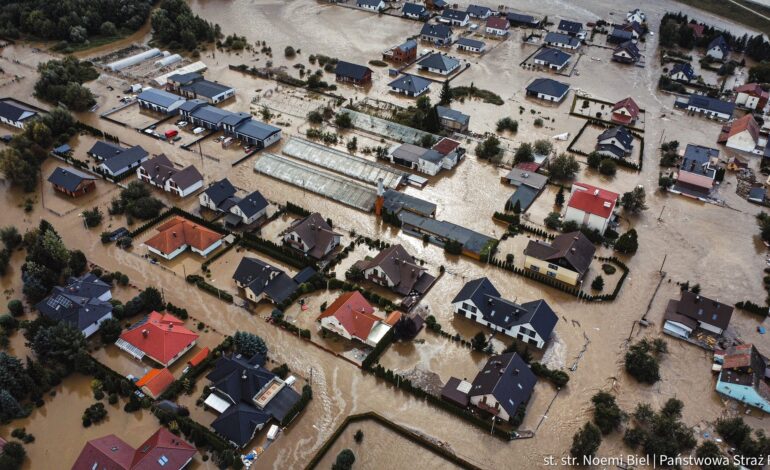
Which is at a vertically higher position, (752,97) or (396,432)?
(752,97)

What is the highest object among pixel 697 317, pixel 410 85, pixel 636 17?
pixel 410 85

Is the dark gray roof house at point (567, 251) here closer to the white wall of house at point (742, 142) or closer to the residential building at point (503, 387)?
the residential building at point (503, 387)

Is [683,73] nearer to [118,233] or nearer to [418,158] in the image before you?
[418,158]

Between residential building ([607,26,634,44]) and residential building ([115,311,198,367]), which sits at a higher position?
residential building ([115,311,198,367])

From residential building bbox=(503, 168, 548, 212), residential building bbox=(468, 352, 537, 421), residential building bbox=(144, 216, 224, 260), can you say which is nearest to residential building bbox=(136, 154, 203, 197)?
residential building bbox=(144, 216, 224, 260)

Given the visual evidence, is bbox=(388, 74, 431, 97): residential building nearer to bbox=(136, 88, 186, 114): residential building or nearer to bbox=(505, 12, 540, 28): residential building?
bbox=(136, 88, 186, 114): residential building

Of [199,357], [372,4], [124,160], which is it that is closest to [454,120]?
[124,160]
